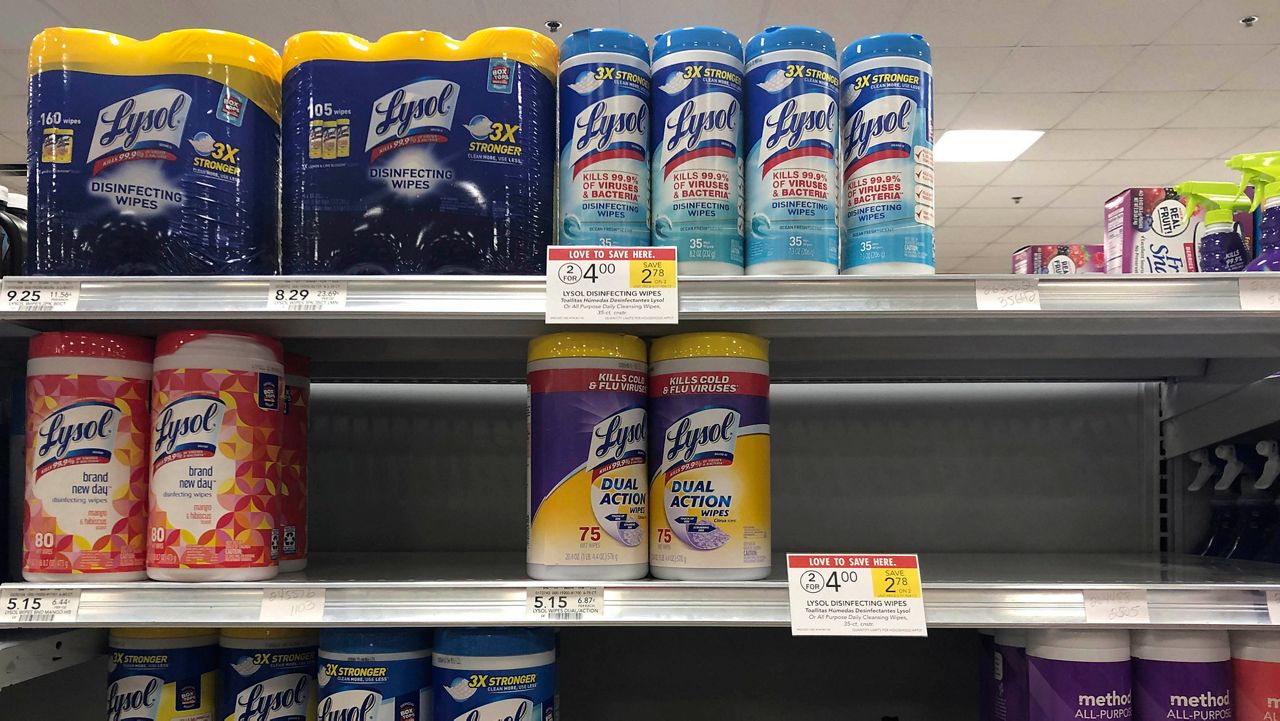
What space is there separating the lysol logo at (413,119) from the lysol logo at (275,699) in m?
0.67

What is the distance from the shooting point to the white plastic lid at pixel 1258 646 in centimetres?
103

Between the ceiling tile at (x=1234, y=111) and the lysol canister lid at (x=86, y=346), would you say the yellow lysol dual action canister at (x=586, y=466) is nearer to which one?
the lysol canister lid at (x=86, y=346)

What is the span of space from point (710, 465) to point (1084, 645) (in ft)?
1.62

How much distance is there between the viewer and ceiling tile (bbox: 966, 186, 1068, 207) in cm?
698

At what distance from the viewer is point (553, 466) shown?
1055 mm

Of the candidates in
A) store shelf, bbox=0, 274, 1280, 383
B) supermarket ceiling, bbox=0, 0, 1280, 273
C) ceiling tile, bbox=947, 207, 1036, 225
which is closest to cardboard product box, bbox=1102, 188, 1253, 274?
store shelf, bbox=0, 274, 1280, 383

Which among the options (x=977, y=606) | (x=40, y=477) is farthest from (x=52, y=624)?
(x=977, y=606)

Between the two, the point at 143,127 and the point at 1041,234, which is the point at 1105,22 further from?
the point at 1041,234

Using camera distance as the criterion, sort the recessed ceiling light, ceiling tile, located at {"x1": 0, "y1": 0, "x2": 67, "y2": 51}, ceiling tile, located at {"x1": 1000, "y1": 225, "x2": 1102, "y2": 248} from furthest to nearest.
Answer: ceiling tile, located at {"x1": 1000, "y1": 225, "x2": 1102, "y2": 248} < the recessed ceiling light < ceiling tile, located at {"x1": 0, "y1": 0, "x2": 67, "y2": 51}

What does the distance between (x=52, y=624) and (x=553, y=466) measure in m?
0.58

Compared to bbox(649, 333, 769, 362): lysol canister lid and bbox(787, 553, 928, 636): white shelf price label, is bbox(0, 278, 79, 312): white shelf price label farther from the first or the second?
bbox(787, 553, 928, 636): white shelf price label

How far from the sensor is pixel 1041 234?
842 centimetres

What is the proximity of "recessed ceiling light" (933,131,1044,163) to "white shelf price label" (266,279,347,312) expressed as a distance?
543 centimetres

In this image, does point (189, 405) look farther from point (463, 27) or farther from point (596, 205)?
point (463, 27)
